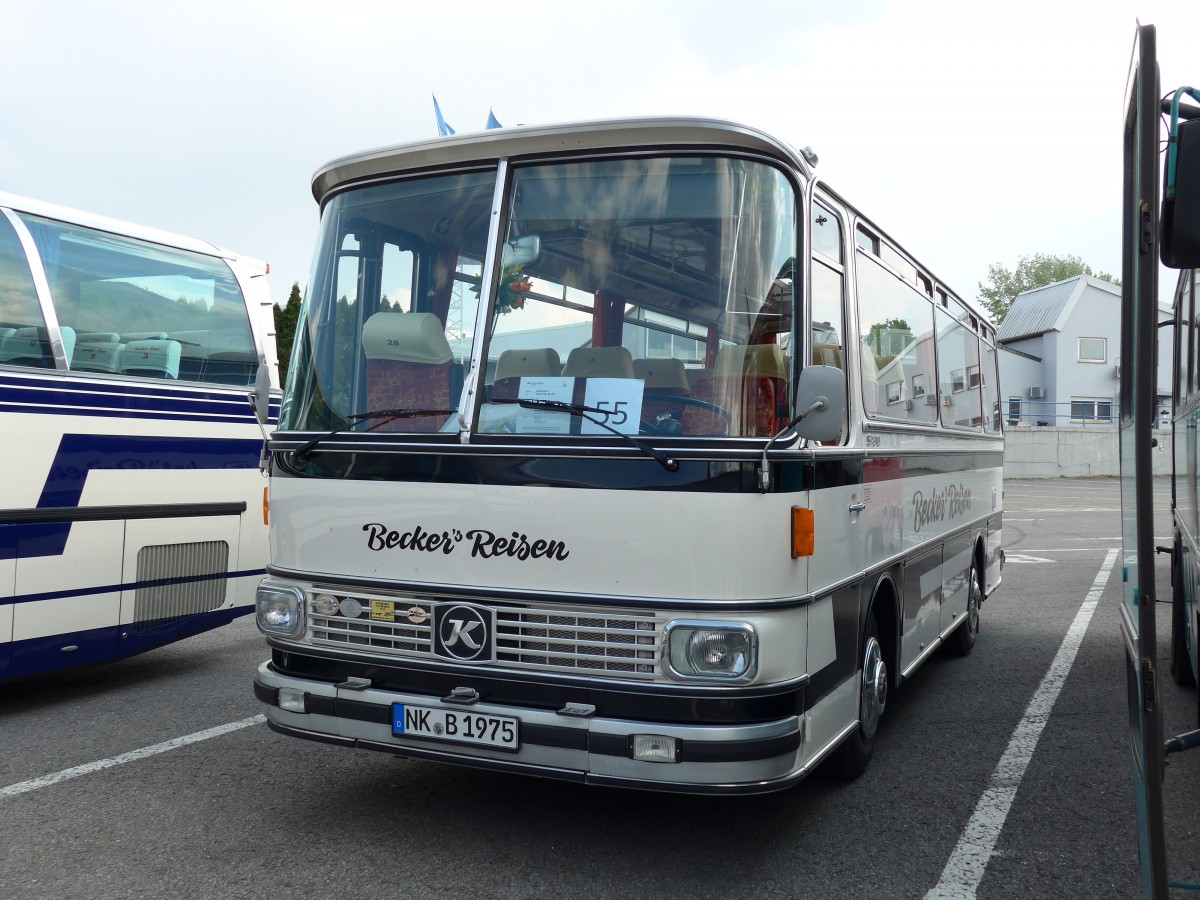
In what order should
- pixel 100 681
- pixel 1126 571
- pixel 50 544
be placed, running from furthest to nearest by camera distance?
pixel 100 681
pixel 50 544
pixel 1126 571

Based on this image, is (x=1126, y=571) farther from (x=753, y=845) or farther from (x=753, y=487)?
(x=753, y=845)

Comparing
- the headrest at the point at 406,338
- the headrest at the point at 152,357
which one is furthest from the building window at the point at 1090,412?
the headrest at the point at 406,338

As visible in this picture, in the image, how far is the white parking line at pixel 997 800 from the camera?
416 cm

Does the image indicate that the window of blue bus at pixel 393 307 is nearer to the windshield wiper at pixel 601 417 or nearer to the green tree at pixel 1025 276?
the windshield wiper at pixel 601 417

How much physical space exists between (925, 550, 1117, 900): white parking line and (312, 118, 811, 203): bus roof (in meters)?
2.74

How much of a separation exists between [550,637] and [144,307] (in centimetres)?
456

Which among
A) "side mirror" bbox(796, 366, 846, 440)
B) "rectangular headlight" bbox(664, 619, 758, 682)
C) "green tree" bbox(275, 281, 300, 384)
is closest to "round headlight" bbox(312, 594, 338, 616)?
"rectangular headlight" bbox(664, 619, 758, 682)

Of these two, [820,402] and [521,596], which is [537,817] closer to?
[521,596]

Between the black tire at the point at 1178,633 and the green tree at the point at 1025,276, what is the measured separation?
85.1m

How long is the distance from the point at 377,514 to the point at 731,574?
145 centimetres

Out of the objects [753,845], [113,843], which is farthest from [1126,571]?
[113,843]

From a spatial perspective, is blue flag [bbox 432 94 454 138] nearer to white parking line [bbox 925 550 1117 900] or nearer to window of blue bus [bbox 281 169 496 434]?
A: window of blue bus [bbox 281 169 496 434]

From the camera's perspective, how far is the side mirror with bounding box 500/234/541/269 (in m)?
4.50

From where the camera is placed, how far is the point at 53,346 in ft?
21.8
